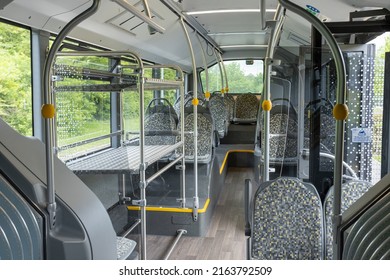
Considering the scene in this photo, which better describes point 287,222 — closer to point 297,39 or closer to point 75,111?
point 75,111

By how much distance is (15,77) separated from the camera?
298 centimetres

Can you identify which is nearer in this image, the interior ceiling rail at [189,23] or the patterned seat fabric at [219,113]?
the interior ceiling rail at [189,23]

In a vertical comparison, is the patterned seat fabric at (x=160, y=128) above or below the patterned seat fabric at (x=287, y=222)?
above

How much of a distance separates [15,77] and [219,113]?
535 cm

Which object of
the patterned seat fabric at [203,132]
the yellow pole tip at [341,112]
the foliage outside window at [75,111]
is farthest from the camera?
the patterned seat fabric at [203,132]

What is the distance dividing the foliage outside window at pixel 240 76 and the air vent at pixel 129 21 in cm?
551

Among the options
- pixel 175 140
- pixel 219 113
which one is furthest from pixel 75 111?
pixel 219 113

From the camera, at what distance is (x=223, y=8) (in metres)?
4.82

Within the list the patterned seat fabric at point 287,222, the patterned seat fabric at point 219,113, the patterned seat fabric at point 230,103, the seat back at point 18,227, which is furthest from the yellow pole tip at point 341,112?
the patterned seat fabric at point 230,103

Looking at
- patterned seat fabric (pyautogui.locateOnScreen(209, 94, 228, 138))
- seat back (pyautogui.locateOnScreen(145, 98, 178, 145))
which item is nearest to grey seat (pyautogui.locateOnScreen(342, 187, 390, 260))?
seat back (pyautogui.locateOnScreen(145, 98, 178, 145))

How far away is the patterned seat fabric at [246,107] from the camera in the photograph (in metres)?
9.74

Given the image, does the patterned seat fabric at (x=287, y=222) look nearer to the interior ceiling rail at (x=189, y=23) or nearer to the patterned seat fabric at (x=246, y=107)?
the interior ceiling rail at (x=189, y=23)

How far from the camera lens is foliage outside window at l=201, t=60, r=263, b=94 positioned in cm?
985
